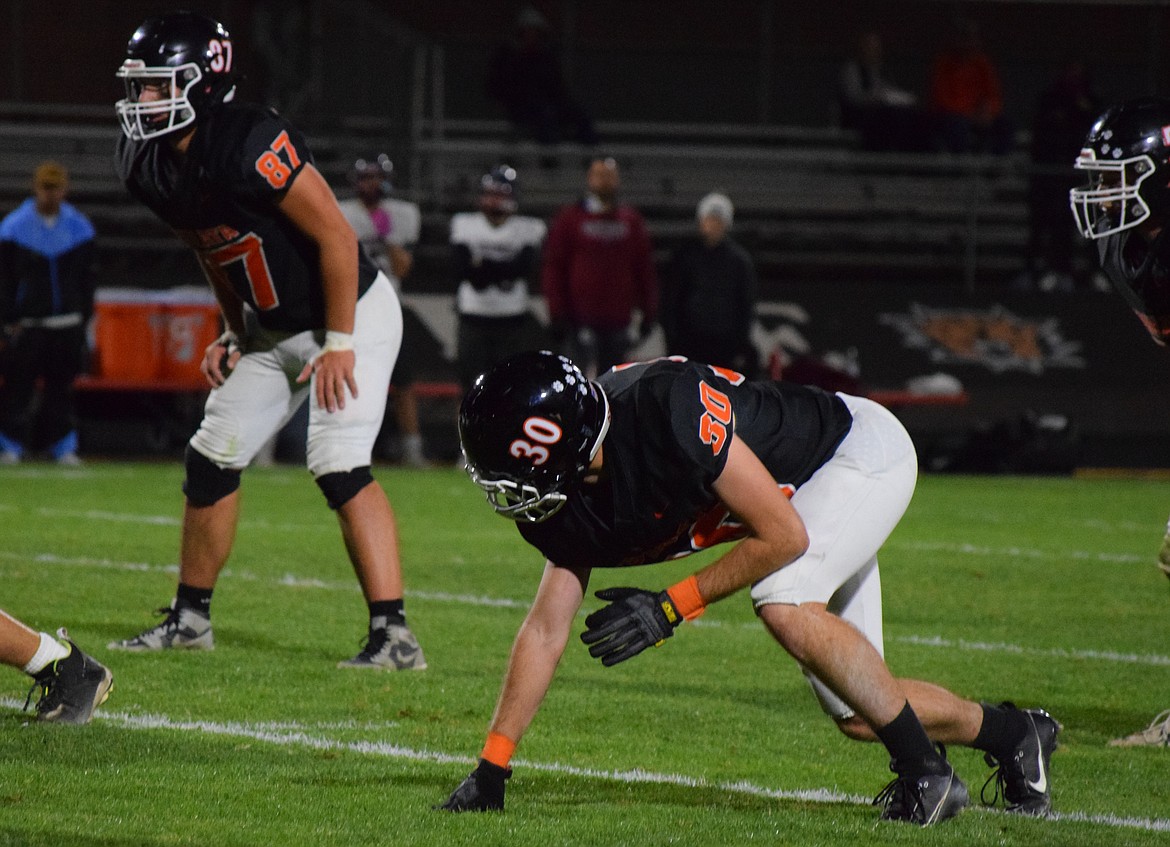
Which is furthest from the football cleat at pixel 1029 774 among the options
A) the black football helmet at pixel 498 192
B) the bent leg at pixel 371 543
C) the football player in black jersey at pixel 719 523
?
the black football helmet at pixel 498 192

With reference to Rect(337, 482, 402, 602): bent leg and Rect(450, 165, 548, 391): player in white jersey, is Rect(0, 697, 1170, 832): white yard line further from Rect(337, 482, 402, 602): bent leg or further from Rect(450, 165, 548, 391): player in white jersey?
Rect(450, 165, 548, 391): player in white jersey

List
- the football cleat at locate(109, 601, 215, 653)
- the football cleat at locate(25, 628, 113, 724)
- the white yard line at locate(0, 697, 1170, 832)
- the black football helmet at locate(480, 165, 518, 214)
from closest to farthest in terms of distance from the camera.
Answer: the white yard line at locate(0, 697, 1170, 832)
the football cleat at locate(25, 628, 113, 724)
the football cleat at locate(109, 601, 215, 653)
the black football helmet at locate(480, 165, 518, 214)

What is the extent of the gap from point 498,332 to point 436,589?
5832 mm

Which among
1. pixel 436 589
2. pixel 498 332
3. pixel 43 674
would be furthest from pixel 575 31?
pixel 43 674

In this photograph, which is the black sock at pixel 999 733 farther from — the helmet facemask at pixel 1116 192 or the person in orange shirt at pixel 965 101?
the person in orange shirt at pixel 965 101

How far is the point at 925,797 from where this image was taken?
4.05 meters

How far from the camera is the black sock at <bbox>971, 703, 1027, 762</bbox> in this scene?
14.2 ft

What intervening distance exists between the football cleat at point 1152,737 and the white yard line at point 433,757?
92 centimetres

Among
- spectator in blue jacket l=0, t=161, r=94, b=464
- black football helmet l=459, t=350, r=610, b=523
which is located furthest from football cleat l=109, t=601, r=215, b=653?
spectator in blue jacket l=0, t=161, r=94, b=464

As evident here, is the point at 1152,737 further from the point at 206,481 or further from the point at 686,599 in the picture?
the point at 206,481

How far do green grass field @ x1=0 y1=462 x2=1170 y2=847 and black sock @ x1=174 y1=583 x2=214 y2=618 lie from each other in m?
0.15

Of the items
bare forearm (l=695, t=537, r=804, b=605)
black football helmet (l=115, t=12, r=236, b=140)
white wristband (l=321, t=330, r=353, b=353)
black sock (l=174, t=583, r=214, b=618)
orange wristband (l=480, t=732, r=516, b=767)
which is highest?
black football helmet (l=115, t=12, r=236, b=140)

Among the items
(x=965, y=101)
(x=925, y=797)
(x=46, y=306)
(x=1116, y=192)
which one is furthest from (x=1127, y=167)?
(x=965, y=101)

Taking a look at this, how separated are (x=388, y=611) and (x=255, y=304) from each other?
3.64 feet
